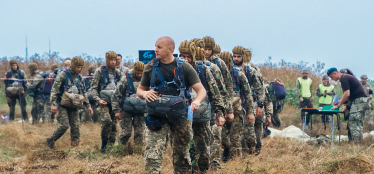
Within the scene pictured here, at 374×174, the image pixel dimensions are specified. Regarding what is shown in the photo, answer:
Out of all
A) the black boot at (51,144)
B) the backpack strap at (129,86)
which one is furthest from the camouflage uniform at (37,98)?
the backpack strap at (129,86)

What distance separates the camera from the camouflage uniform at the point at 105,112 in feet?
26.6

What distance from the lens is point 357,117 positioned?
30.0 ft

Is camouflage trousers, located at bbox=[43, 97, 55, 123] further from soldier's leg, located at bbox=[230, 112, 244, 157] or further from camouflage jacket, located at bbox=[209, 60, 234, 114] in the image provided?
camouflage jacket, located at bbox=[209, 60, 234, 114]

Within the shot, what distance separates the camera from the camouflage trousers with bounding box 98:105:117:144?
319 inches

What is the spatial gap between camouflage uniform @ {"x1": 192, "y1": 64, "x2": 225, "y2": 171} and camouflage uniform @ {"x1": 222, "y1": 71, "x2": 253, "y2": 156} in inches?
61.0

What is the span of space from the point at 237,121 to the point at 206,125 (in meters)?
1.85

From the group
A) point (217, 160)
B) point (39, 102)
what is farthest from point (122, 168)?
point (39, 102)

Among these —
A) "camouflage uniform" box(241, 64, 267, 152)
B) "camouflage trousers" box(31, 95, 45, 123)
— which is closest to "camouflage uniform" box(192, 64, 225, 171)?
"camouflage uniform" box(241, 64, 267, 152)

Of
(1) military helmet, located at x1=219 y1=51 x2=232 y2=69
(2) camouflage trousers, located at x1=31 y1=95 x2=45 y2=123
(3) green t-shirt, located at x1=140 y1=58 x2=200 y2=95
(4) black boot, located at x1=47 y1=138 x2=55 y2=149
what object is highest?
(1) military helmet, located at x1=219 y1=51 x2=232 y2=69

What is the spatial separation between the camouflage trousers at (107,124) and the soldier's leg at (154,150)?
12.2 ft

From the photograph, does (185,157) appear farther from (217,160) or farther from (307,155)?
(307,155)

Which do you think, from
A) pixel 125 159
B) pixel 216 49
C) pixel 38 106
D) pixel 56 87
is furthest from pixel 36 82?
pixel 216 49

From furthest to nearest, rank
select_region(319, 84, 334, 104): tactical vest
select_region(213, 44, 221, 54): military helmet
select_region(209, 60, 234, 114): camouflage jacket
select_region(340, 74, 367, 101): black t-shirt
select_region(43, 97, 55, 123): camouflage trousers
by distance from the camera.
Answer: select_region(319, 84, 334, 104): tactical vest → select_region(43, 97, 55, 123): camouflage trousers → select_region(340, 74, 367, 101): black t-shirt → select_region(213, 44, 221, 54): military helmet → select_region(209, 60, 234, 114): camouflage jacket

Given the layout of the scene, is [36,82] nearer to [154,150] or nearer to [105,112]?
[105,112]
